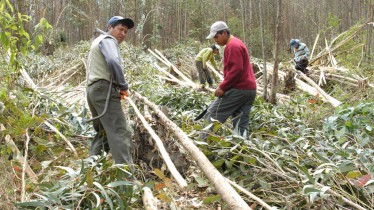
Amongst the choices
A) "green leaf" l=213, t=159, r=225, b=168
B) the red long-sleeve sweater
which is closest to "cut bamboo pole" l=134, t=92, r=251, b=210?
"green leaf" l=213, t=159, r=225, b=168

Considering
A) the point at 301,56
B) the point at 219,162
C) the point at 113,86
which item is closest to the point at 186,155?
the point at 219,162

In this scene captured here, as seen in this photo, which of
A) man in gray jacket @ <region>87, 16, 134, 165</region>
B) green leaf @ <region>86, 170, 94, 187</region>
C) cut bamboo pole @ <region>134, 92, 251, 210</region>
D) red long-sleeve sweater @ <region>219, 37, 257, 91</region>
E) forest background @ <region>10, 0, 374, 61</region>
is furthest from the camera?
forest background @ <region>10, 0, 374, 61</region>

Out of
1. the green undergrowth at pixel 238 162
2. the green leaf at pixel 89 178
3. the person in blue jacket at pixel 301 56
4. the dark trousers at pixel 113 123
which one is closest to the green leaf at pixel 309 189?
the green undergrowth at pixel 238 162

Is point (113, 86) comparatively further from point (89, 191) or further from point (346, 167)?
point (346, 167)

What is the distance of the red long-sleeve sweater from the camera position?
4102 millimetres

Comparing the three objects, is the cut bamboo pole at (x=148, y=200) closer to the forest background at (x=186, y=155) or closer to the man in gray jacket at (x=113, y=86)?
the forest background at (x=186, y=155)

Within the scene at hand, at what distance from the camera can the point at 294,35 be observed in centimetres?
2256

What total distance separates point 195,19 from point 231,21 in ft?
6.61

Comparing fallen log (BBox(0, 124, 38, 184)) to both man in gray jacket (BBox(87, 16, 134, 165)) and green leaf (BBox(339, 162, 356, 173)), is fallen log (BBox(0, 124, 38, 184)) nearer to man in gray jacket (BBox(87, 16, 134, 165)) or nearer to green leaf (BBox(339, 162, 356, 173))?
man in gray jacket (BBox(87, 16, 134, 165))

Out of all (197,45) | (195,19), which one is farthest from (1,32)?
(195,19)

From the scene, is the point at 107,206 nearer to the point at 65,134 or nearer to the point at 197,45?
the point at 65,134

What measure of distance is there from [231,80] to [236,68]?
0.15 meters

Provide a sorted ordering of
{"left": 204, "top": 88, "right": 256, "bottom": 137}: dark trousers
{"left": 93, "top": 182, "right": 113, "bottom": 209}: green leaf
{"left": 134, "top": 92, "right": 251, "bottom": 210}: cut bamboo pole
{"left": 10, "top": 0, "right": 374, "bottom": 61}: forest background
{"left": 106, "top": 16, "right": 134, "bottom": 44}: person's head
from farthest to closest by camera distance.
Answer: {"left": 10, "top": 0, "right": 374, "bottom": 61}: forest background
{"left": 204, "top": 88, "right": 256, "bottom": 137}: dark trousers
{"left": 106, "top": 16, "right": 134, "bottom": 44}: person's head
{"left": 93, "top": 182, "right": 113, "bottom": 209}: green leaf
{"left": 134, "top": 92, "right": 251, "bottom": 210}: cut bamboo pole

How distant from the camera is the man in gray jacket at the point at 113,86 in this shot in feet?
10.9
